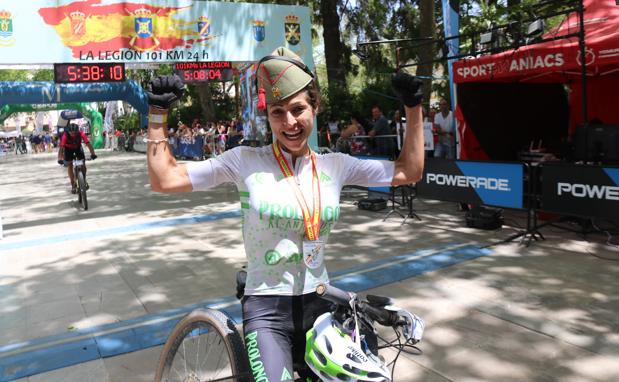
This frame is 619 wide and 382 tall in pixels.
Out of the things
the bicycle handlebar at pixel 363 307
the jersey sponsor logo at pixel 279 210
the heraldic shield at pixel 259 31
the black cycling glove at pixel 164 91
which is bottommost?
the bicycle handlebar at pixel 363 307

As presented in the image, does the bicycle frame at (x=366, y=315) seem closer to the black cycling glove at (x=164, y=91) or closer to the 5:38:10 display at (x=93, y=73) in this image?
the black cycling glove at (x=164, y=91)

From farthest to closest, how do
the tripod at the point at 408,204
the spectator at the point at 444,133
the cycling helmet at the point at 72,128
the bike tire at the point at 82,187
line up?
1. the spectator at the point at 444,133
2. the cycling helmet at the point at 72,128
3. the bike tire at the point at 82,187
4. the tripod at the point at 408,204

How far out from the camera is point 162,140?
2.08m

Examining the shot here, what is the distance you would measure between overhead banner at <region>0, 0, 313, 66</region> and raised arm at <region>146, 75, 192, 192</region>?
345 inches

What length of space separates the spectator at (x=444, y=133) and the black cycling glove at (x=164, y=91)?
1032 centimetres

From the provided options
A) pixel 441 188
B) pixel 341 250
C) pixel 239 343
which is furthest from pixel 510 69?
pixel 239 343

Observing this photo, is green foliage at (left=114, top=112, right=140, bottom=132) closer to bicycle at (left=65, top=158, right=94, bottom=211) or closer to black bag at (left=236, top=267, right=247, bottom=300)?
bicycle at (left=65, top=158, right=94, bottom=211)

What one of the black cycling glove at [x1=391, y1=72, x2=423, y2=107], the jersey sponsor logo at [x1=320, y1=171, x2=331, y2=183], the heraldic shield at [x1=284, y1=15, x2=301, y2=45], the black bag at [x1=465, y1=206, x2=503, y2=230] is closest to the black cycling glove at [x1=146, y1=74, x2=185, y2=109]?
the jersey sponsor logo at [x1=320, y1=171, x2=331, y2=183]

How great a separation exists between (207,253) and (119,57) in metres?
5.21

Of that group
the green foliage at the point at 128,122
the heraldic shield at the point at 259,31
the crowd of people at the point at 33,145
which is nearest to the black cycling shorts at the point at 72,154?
the heraldic shield at the point at 259,31

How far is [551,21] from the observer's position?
15.2 metres

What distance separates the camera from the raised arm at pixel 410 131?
214cm

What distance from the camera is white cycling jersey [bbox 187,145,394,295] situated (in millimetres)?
2061

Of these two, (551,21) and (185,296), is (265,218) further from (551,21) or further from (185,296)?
(551,21)
